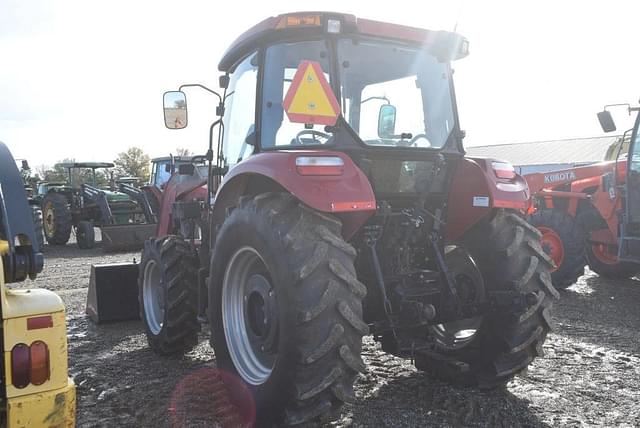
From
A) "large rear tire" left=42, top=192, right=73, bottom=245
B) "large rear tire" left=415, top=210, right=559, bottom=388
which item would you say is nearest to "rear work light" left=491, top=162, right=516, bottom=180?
"large rear tire" left=415, top=210, right=559, bottom=388

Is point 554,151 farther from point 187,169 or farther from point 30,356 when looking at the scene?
point 30,356

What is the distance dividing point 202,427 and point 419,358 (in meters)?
1.68

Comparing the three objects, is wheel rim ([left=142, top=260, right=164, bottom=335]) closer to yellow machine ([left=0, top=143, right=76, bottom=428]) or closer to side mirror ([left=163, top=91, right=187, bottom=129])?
side mirror ([left=163, top=91, right=187, bottom=129])

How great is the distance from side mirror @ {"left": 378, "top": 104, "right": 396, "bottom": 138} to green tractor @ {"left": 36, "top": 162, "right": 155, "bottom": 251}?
9633mm

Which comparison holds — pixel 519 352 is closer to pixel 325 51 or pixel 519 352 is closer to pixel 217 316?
pixel 217 316

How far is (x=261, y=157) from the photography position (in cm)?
354

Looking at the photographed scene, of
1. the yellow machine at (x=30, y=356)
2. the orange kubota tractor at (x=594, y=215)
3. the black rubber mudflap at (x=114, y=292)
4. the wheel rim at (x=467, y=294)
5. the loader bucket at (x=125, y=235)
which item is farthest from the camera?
the loader bucket at (x=125, y=235)

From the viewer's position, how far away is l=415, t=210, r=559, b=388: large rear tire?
379cm

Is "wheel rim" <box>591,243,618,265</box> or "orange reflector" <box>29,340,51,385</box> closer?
"orange reflector" <box>29,340,51,385</box>

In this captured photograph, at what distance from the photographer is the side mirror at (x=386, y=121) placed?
392 centimetres

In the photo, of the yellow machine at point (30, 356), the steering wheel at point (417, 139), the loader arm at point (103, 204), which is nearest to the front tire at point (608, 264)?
the steering wheel at point (417, 139)

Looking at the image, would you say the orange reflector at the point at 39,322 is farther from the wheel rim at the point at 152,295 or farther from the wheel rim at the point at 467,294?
the wheel rim at the point at 152,295

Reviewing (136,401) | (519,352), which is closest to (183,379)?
(136,401)

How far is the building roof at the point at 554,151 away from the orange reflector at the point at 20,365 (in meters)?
38.2
